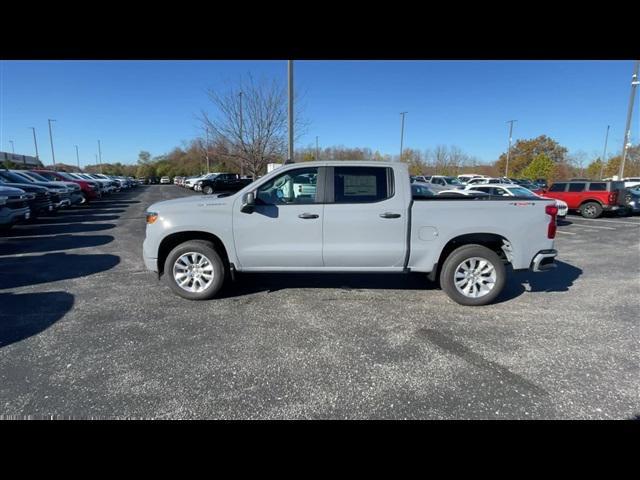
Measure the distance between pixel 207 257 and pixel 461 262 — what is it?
11.4ft

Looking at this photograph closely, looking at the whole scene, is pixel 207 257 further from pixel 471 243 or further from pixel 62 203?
pixel 62 203

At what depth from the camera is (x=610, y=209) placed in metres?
13.6

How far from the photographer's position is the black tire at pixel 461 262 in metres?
4.14

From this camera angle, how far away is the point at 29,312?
12.9 ft

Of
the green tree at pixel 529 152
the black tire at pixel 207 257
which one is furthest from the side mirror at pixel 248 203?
the green tree at pixel 529 152

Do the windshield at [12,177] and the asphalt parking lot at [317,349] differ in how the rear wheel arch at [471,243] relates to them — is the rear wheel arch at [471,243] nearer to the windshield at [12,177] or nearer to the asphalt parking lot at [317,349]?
the asphalt parking lot at [317,349]

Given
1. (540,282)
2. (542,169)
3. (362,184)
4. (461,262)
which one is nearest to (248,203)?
(362,184)

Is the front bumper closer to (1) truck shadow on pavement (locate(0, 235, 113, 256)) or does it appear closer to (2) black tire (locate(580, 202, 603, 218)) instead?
(1) truck shadow on pavement (locate(0, 235, 113, 256))

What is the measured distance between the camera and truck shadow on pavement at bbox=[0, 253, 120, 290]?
5.19 m

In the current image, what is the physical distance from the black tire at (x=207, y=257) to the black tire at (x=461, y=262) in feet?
10.2

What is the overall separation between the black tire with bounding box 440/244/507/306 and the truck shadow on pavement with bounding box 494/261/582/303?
0.36 metres

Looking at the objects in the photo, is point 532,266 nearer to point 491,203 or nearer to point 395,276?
point 491,203
